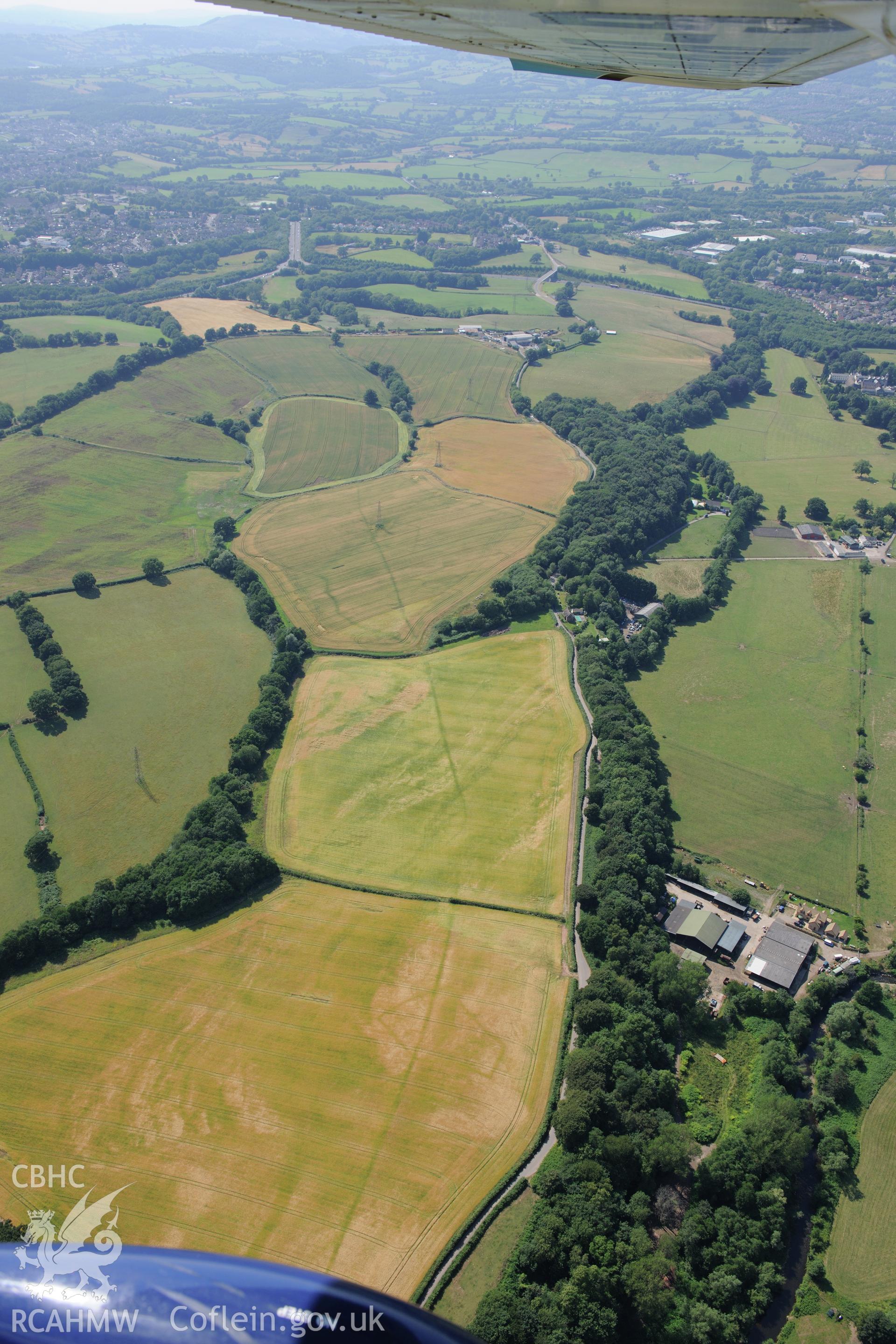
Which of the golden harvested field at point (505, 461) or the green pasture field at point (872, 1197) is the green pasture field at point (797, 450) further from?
the green pasture field at point (872, 1197)

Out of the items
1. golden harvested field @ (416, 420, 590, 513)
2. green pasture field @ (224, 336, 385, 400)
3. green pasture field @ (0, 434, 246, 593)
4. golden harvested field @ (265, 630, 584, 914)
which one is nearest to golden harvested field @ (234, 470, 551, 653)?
golden harvested field @ (416, 420, 590, 513)

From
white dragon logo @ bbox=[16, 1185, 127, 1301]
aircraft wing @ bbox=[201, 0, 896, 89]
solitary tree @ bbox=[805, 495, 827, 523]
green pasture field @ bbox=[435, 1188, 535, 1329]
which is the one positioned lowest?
green pasture field @ bbox=[435, 1188, 535, 1329]

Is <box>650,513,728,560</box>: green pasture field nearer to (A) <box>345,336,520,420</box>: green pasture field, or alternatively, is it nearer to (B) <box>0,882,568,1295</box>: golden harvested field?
(A) <box>345,336,520,420</box>: green pasture field

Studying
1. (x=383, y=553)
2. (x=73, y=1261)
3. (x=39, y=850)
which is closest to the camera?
(x=73, y=1261)

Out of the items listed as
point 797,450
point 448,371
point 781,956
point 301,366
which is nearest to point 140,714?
point 781,956

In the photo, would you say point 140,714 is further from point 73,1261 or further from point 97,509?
point 73,1261
